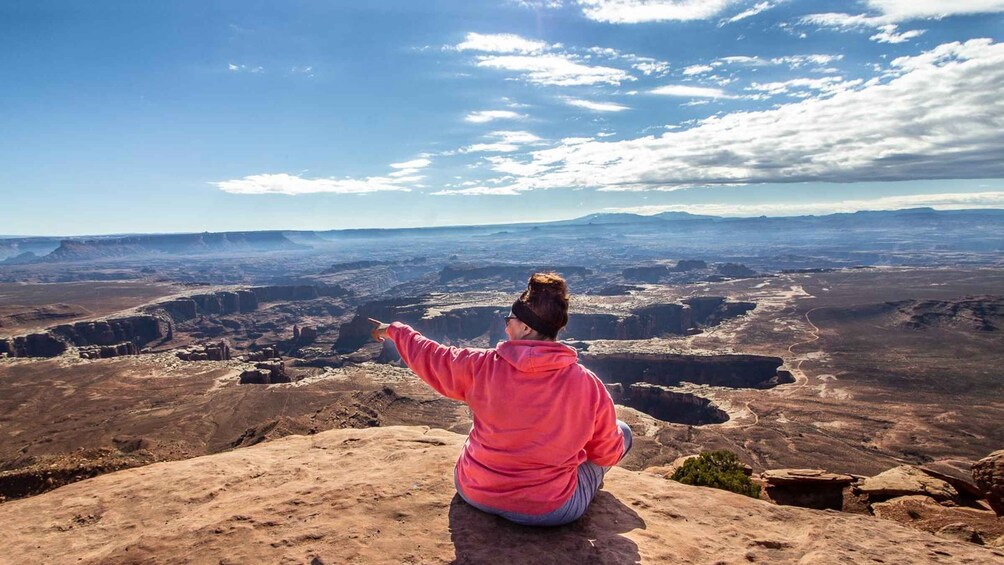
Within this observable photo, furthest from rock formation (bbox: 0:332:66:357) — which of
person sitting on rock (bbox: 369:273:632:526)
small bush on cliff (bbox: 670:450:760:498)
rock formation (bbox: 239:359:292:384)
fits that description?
person sitting on rock (bbox: 369:273:632:526)

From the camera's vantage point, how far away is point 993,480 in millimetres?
8359

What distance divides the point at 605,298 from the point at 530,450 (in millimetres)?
107080

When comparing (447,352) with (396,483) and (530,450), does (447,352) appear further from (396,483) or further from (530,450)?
(396,483)

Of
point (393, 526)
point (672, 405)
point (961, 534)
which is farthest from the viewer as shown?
point (672, 405)

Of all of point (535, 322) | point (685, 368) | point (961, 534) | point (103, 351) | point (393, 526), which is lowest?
point (685, 368)

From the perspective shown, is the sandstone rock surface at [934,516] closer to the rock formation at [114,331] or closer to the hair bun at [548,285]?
the hair bun at [548,285]

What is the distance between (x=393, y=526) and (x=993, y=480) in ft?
32.2

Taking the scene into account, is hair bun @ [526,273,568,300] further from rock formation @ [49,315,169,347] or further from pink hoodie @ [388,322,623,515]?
rock formation @ [49,315,169,347]

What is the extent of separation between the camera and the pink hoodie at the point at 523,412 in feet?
13.3

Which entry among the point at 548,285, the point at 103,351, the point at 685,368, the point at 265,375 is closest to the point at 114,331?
the point at 103,351

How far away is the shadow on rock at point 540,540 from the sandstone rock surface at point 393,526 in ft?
0.04

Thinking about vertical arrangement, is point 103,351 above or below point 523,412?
below

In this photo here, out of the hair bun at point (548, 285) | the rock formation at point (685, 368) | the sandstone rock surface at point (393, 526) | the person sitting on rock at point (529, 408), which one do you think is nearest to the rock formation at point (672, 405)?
the rock formation at point (685, 368)

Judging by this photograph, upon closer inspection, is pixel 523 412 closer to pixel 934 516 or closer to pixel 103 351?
pixel 934 516
